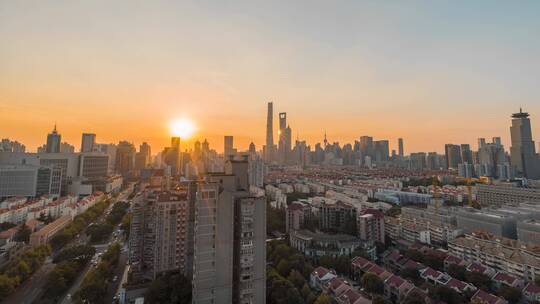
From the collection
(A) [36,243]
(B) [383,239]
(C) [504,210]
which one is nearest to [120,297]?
(A) [36,243]

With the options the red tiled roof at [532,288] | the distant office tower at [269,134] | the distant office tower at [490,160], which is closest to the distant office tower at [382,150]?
the distant office tower at [490,160]

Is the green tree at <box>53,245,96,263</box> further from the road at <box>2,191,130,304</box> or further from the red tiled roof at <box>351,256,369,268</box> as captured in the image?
the red tiled roof at <box>351,256,369,268</box>

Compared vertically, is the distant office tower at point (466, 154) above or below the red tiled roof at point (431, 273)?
above

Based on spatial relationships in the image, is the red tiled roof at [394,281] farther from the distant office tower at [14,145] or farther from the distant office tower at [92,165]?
the distant office tower at [14,145]

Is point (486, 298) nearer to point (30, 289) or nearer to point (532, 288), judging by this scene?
point (532, 288)

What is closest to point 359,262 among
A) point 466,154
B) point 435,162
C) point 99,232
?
point 99,232

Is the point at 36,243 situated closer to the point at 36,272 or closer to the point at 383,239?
the point at 36,272
